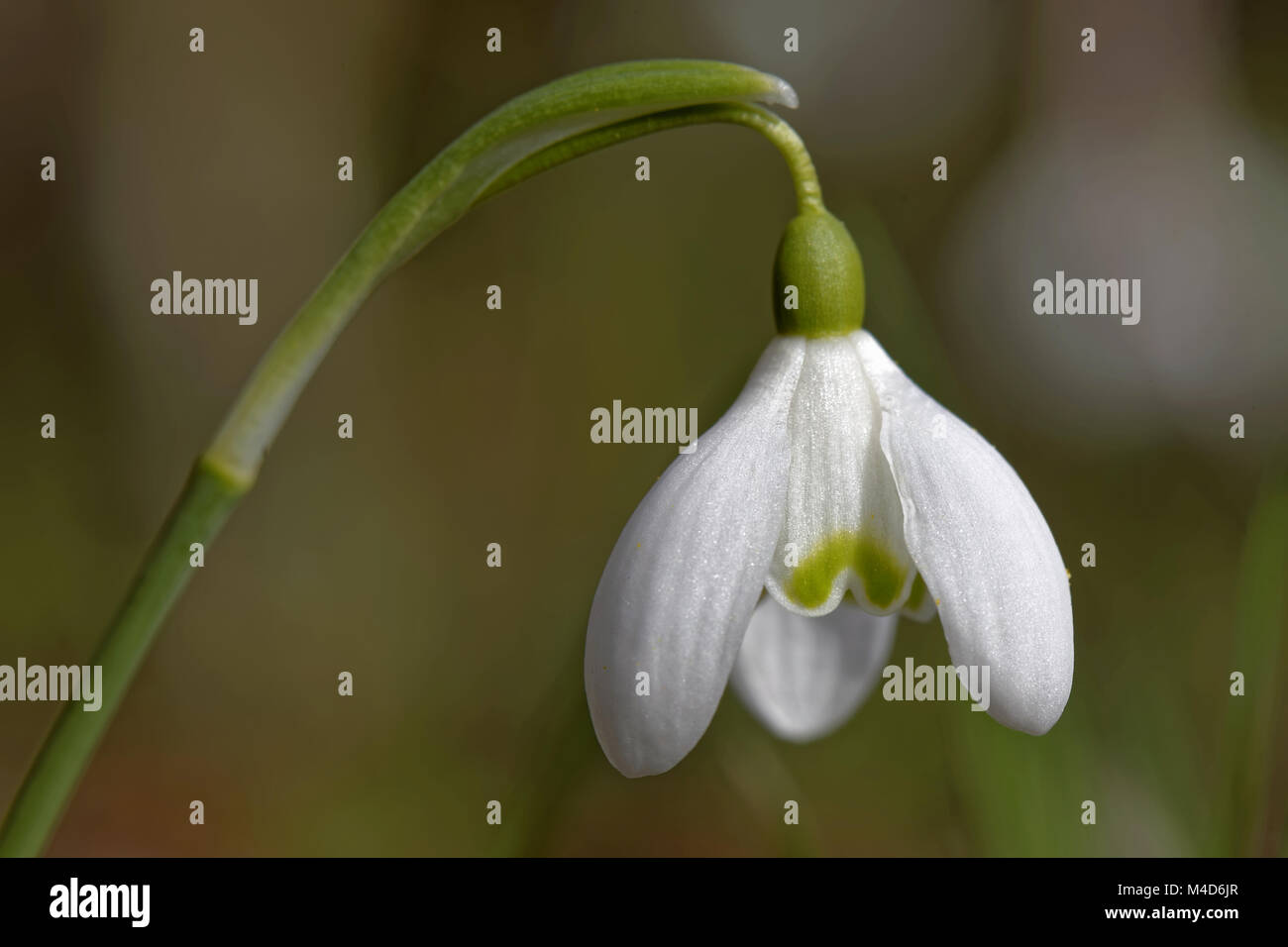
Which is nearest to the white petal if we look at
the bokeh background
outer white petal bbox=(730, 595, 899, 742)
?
outer white petal bbox=(730, 595, 899, 742)

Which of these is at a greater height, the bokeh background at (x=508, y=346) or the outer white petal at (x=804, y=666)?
the bokeh background at (x=508, y=346)

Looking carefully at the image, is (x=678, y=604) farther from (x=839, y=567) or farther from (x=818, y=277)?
(x=818, y=277)

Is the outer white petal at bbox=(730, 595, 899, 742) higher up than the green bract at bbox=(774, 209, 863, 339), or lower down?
lower down

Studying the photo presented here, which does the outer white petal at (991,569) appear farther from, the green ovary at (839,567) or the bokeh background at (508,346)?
the bokeh background at (508,346)

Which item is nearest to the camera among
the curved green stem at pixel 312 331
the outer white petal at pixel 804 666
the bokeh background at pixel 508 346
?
the curved green stem at pixel 312 331

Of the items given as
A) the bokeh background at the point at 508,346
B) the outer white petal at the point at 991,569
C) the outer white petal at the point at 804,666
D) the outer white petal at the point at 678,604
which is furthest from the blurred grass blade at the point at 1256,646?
the bokeh background at the point at 508,346

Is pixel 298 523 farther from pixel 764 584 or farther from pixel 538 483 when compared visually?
pixel 764 584

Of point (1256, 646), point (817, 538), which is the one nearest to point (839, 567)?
point (817, 538)

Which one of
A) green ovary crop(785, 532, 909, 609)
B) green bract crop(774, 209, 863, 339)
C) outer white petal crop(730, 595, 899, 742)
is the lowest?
outer white petal crop(730, 595, 899, 742)

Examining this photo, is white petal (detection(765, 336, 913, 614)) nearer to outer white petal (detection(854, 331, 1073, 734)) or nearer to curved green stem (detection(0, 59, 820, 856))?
outer white petal (detection(854, 331, 1073, 734))
